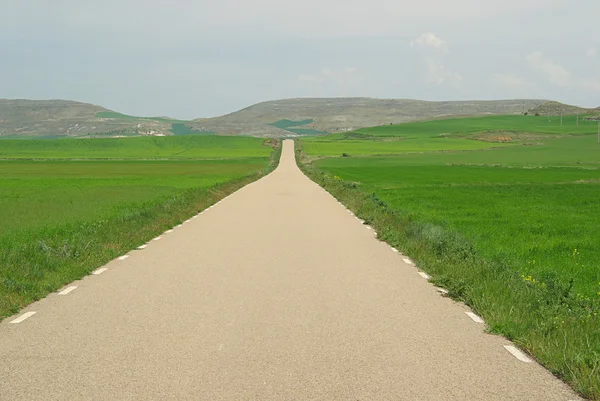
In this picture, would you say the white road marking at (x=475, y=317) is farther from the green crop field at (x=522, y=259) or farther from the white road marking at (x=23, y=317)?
the white road marking at (x=23, y=317)

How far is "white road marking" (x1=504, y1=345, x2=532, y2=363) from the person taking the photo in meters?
7.07

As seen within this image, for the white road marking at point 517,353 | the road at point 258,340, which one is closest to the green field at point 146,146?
the road at point 258,340

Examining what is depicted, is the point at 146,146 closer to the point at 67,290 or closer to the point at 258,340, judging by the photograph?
the point at 67,290

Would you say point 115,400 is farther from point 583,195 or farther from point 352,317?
point 583,195

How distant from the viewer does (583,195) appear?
33344 mm

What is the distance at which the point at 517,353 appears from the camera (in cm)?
730

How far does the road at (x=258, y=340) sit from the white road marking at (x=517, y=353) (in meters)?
0.08

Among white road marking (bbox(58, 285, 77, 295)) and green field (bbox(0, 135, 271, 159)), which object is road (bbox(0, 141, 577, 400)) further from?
green field (bbox(0, 135, 271, 159))

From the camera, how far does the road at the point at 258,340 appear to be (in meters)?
6.06

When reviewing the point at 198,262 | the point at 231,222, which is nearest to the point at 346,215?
the point at 231,222

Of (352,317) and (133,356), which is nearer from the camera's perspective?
(133,356)

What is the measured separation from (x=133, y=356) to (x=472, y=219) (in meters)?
17.3

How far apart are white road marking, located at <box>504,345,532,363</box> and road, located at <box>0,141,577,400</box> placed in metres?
0.08

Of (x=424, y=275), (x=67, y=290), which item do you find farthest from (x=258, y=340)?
(x=424, y=275)
